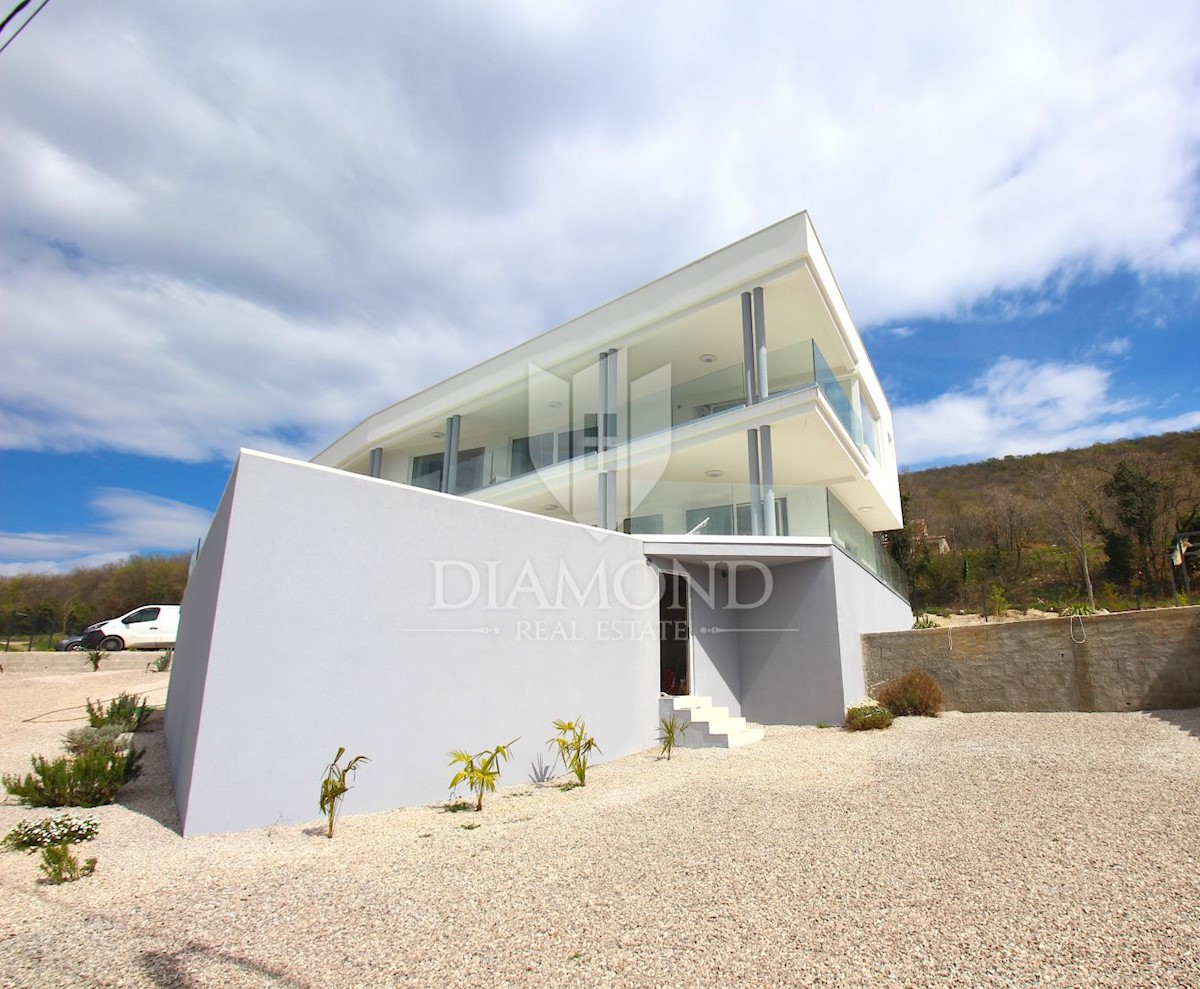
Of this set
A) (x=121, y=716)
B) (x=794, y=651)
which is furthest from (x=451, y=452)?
(x=794, y=651)

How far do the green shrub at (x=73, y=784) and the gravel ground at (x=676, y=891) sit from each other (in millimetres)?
200

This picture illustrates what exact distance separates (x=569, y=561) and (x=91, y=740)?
6.12 m

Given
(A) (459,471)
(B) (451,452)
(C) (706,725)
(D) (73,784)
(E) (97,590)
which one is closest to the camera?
(D) (73,784)

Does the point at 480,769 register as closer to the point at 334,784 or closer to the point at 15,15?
the point at 334,784

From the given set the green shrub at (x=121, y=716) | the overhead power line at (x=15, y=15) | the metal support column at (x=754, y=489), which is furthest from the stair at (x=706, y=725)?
the overhead power line at (x=15, y=15)

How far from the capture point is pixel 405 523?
20.6 ft

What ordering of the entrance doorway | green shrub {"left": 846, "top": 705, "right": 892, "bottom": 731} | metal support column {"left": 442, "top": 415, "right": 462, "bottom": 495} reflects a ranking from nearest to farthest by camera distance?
1. green shrub {"left": 846, "top": 705, "right": 892, "bottom": 731}
2. the entrance doorway
3. metal support column {"left": 442, "top": 415, "right": 462, "bottom": 495}

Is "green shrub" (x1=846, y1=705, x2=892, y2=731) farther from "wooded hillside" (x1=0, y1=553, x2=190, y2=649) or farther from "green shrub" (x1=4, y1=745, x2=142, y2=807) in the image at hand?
"wooded hillside" (x1=0, y1=553, x2=190, y2=649)

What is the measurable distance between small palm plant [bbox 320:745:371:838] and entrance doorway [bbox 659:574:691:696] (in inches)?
225

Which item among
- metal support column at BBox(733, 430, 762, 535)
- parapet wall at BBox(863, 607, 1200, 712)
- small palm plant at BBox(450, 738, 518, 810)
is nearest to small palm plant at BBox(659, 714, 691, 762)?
small palm plant at BBox(450, 738, 518, 810)

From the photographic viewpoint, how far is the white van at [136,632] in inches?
788

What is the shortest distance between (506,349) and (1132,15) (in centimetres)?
1246

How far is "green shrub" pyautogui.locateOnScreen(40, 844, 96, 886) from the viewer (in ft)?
12.6

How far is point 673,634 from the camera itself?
34.4 feet
